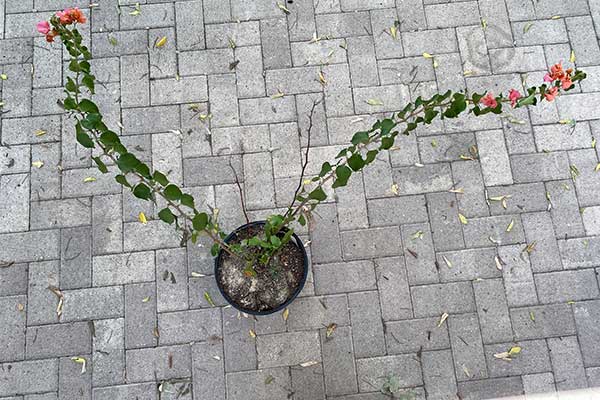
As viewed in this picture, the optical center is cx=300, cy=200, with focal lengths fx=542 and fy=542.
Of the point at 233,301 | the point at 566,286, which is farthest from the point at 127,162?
the point at 566,286

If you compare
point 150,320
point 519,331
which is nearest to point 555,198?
point 519,331

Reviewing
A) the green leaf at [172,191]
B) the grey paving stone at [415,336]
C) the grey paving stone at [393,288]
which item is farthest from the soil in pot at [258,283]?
the green leaf at [172,191]

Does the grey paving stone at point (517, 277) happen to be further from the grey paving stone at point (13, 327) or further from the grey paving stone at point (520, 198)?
the grey paving stone at point (13, 327)

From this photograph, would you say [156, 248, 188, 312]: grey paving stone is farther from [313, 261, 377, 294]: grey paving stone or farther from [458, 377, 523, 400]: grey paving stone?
[458, 377, 523, 400]: grey paving stone

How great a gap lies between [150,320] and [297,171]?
129 cm

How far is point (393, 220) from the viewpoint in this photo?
11.3 ft

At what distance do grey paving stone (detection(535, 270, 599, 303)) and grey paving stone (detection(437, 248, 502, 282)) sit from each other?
0.92 ft

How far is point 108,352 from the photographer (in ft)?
10.4

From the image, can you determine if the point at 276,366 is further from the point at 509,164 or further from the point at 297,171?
the point at 509,164

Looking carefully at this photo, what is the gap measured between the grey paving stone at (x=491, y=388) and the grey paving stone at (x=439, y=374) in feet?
0.21

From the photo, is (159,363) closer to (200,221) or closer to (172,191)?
(200,221)

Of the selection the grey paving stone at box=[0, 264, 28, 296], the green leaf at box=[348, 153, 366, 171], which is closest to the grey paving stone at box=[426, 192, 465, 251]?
the green leaf at box=[348, 153, 366, 171]

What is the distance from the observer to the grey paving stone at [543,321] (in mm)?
3266

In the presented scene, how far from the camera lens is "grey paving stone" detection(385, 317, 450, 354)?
3234 mm
